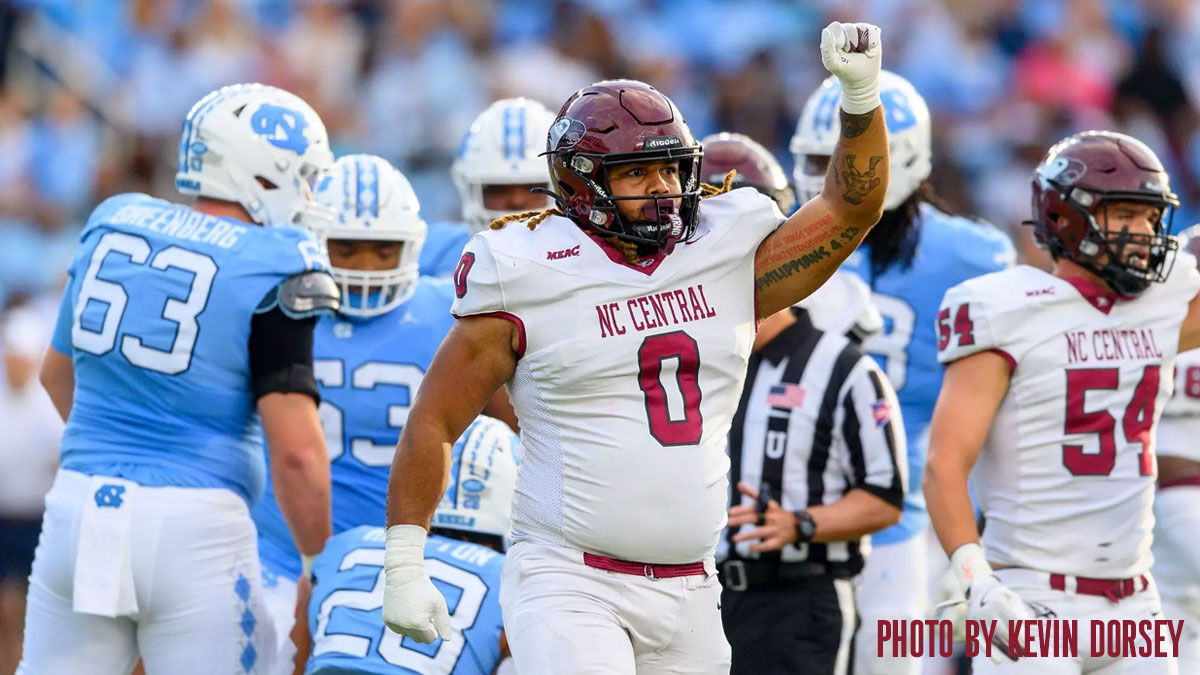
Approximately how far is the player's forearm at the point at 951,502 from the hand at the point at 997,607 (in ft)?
0.56

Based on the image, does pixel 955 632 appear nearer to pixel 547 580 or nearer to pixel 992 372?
pixel 992 372

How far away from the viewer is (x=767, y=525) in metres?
5.11

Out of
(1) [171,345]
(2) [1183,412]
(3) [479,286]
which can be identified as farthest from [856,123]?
(2) [1183,412]

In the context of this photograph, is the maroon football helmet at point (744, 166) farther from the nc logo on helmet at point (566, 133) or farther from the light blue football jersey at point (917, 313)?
the nc logo on helmet at point (566, 133)

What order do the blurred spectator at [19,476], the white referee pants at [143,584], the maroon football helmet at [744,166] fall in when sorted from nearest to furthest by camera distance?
the white referee pants at [143,584] < the maroon football helmet at [744,166] < the blurred spectator at [19,476]

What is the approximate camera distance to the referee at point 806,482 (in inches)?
207

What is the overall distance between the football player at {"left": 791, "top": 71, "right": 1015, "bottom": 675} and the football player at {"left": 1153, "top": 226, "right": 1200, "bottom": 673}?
33.1 inches

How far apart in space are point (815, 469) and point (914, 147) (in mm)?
1933

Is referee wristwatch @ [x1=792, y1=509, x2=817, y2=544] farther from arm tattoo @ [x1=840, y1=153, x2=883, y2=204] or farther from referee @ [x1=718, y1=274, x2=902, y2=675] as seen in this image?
arm tattoo @ [x1=840, y1=153, x2=883, y2=204]

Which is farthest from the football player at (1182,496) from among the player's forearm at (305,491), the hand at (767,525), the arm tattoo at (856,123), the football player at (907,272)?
the player's forearm at (305,491)

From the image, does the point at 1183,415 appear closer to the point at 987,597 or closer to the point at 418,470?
the point at 987,597

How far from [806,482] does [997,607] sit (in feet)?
3.15

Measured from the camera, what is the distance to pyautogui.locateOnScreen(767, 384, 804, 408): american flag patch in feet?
17.3

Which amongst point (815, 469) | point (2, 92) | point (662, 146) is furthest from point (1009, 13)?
point (662, 146)
